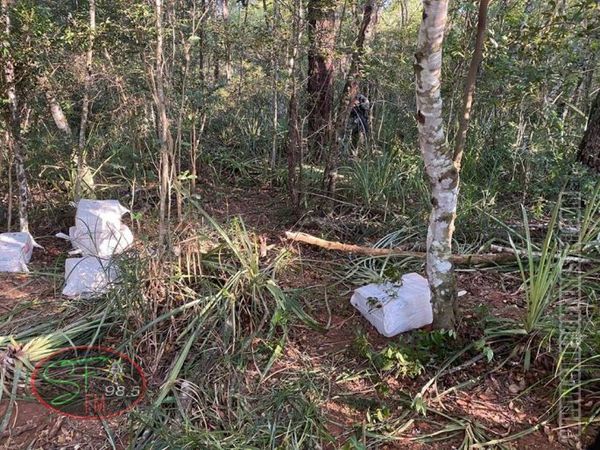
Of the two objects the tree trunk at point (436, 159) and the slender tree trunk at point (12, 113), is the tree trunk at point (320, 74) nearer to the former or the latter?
the tree trunk at point (436, 159)

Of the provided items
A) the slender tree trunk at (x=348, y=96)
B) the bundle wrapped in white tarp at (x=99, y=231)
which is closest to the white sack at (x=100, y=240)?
the bundle wrapped in white tarp at (x=99, y=231)

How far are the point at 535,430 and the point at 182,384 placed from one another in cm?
148

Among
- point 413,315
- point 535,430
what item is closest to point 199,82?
point 413,315

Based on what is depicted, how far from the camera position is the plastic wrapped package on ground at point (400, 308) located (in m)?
2.31

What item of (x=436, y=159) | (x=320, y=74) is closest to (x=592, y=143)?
(x=436, y=159)

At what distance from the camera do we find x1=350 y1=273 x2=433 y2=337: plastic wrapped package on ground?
2314 millimetres

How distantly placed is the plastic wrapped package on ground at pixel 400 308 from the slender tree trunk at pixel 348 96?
1.60 meters

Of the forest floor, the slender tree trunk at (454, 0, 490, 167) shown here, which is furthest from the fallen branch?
the slender tree trunk at (454, 0, 490, 167)

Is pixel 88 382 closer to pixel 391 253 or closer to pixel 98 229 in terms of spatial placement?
pixel 98 229

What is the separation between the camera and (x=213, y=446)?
1707mm

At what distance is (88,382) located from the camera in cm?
210

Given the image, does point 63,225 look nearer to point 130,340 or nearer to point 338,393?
point 130,340

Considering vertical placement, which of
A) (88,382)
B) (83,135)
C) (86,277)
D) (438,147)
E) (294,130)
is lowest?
(88,382)

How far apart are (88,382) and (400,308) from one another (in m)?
1.53
